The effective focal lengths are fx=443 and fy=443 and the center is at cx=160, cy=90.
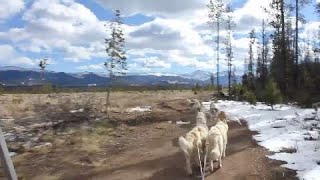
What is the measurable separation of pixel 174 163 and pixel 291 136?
4.65 m

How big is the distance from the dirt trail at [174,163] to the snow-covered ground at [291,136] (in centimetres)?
39

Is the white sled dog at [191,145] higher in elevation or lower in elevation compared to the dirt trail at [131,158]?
higher

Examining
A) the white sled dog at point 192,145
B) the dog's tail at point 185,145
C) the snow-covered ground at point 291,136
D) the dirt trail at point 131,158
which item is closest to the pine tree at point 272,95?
the snow-covered ground at point 291,136

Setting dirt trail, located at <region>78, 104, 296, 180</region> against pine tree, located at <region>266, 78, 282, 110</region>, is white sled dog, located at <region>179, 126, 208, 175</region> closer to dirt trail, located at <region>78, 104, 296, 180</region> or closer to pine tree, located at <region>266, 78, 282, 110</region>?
dirt trail, located at <region>78, 104, 296, 180</region>

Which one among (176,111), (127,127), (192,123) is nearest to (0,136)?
(127,127)

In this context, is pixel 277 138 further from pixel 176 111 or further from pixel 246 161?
pixel 176 111

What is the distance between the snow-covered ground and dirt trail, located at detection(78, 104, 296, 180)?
386 mm

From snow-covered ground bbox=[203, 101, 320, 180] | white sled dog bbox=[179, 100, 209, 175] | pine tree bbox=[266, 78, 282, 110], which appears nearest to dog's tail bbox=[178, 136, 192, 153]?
white sled dog bbox=[179, 100, 209, 175]

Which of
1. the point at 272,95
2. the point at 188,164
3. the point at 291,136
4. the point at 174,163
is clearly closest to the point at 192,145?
the point at 188,164

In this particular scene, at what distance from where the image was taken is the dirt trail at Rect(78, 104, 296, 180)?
1052cm

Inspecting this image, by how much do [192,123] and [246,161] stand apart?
7.72m

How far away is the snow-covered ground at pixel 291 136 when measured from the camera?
1083cm

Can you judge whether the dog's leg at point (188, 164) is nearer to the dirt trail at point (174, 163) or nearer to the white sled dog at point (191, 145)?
the white sled dog at point (191, 145)

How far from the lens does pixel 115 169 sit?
465 inches
